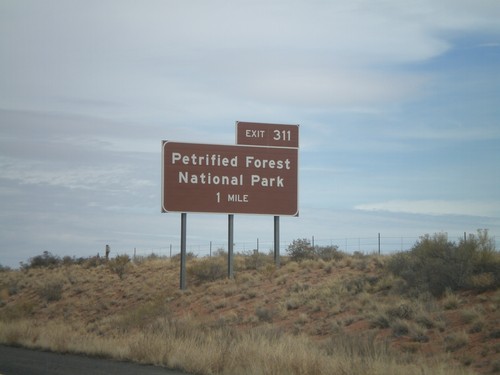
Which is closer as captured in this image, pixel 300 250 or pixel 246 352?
pixel 246 352

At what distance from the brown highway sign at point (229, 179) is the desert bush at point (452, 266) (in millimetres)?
10213

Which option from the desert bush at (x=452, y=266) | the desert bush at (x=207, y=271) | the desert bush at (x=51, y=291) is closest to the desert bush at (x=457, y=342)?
the desert bush at (x=452, y=266)

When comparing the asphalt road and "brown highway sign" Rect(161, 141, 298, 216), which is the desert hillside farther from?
"brown highway sign" Rect(161, 141, 298, 216)

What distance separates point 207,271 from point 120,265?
33.3 feet

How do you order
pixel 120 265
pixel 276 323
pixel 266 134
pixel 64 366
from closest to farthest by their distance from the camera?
pixel 64 366 → pixel 276 323 → pixel 266 134 → pixel 120 265

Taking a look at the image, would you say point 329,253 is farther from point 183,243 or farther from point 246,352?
point 246,352

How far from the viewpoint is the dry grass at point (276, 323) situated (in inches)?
623

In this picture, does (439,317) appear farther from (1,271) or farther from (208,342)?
(1,271)

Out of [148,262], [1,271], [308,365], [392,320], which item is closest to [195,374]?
[308,365]

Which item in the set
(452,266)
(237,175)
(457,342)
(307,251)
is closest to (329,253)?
(307,251)

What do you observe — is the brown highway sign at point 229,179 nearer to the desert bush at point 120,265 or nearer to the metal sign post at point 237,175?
the metal sign post at point 237,175

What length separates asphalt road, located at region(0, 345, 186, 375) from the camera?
610 inches

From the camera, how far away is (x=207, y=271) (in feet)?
122

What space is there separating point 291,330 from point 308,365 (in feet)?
27.6
